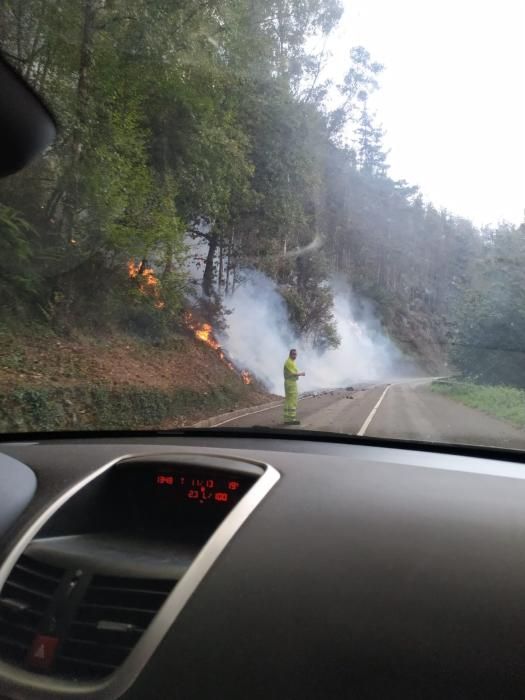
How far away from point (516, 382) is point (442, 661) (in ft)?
9.86

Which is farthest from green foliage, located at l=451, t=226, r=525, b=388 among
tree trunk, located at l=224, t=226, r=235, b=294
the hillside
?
tree trunk, located at l=224, t=226, r=235, b=294

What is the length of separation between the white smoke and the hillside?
26 centimetres

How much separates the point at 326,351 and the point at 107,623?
4258 mm

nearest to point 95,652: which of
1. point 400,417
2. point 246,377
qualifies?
point 400,417

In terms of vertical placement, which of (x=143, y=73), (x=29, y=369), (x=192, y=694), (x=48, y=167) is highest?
(x=143, y=73)

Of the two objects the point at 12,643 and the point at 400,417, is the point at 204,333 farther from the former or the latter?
the point at 12,643

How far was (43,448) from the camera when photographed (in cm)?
333

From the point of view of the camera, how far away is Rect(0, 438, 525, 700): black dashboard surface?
1691 millimetres

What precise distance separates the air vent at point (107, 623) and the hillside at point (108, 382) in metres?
3.39

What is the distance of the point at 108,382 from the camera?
246 inches

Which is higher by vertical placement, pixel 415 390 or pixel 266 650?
pixel 415 390

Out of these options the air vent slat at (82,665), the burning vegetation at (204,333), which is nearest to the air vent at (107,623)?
the air vent slat at (82,665)

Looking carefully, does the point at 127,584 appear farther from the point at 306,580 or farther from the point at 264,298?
the point at 264,298

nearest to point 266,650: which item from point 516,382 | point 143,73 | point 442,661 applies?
point 442,661
